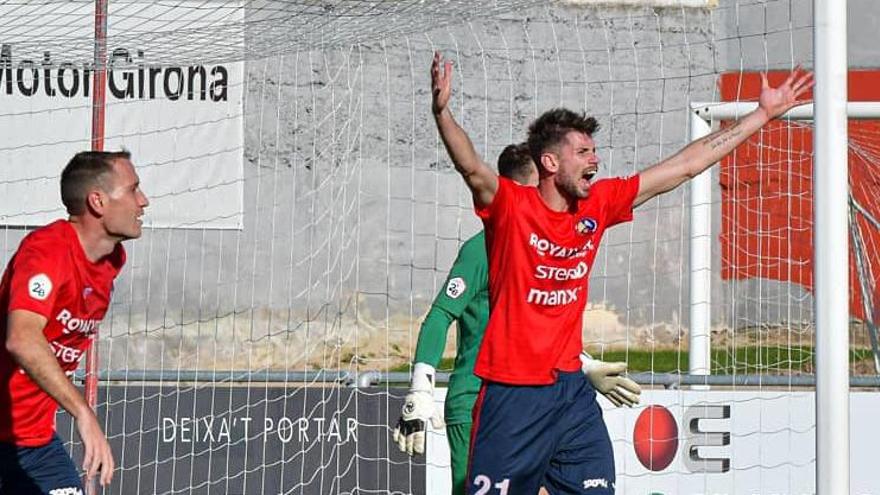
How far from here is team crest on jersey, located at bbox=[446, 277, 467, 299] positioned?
6.79 metres

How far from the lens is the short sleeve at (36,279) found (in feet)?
16.3

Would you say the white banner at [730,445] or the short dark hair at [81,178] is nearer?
the short dark hair at [81,178]

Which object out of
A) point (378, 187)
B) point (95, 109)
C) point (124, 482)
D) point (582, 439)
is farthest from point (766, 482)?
point (378, 187)

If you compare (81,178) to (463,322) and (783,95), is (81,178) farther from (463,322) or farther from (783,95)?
(783,95)

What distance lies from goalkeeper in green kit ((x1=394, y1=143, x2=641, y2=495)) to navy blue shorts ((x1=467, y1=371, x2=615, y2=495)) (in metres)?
0.84

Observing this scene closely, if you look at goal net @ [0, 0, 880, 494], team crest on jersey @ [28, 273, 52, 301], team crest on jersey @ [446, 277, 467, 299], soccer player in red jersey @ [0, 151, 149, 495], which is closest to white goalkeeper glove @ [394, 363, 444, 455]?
team crest on jersey @ [446, 277, 467, 299]

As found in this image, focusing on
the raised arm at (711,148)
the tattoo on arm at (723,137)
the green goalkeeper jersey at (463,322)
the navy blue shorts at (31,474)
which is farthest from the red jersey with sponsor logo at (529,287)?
the navy blue shorts at (31,474)

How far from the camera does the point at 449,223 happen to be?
14445mm

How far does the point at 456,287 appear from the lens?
22.3 feet

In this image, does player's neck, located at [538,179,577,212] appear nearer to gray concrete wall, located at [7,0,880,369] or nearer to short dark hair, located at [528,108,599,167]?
short dark hair, located at [528,108,599,167]

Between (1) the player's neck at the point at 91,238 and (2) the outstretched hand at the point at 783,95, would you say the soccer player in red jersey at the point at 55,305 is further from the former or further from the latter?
(2) the outstretched hand at the point at 783,95

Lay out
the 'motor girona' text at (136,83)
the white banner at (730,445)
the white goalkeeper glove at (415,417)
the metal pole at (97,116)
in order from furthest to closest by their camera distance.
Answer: the 'motor girona' text at (136,83), the metal pole at (97,116), the white banner at (730,445), the white goalkeeper glove at (415,417)

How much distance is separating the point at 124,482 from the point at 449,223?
5761mm

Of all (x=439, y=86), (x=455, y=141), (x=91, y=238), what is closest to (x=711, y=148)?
(x=455, y=141)
